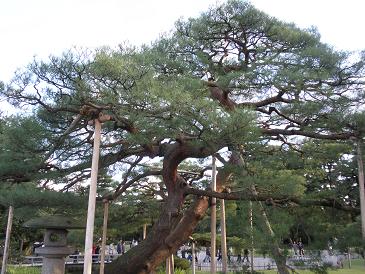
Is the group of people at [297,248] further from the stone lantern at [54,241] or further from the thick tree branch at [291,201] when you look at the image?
the stone lantern at [54,241]

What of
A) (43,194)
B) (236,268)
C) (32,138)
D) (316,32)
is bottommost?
(236,268)

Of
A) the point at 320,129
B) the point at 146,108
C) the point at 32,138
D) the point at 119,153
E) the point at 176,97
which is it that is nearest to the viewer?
the point at 176,97

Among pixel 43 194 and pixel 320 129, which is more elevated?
pixel 320 129

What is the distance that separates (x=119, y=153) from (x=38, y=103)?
2.05 metres

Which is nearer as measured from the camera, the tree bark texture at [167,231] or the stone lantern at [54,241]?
the stone lantern at [54,241]

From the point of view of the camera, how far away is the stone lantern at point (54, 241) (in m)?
5.61

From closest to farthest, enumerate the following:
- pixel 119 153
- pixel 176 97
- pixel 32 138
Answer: pixel 176 97 < pixel 32 138 < pixel 119 153

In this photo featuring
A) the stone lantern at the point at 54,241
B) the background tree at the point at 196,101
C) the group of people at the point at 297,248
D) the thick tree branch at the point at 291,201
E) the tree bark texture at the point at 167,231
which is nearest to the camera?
the background tree at the point at 196,101

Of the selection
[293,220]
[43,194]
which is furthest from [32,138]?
[293,220]

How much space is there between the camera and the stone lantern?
561cm

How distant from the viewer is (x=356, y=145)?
543 cm

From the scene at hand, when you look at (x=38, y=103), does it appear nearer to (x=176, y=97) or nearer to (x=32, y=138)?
(x=32, y=138)

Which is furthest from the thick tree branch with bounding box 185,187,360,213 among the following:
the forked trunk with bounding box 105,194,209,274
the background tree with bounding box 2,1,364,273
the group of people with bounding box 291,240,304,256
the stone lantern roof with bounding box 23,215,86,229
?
the stone lantern roof with bounding box 23,215,86,229

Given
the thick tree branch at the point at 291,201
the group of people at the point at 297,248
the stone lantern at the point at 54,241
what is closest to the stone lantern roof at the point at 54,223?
the stone lantern at the point at 54,241
